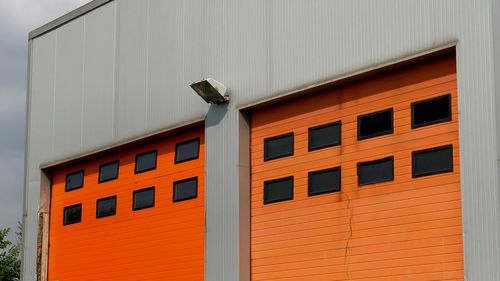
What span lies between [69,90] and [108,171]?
9.90 ft

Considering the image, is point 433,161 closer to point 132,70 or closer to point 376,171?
point 376,171

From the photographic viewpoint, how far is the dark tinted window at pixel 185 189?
2531 cm

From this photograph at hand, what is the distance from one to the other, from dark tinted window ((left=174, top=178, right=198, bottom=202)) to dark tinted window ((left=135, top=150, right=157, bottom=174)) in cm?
128

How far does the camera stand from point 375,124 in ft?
68.4

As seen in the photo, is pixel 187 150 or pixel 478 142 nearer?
pixel 478 142

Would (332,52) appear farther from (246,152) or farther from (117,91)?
(117,91)

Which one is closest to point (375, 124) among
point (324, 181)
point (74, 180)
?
point (324, 181)

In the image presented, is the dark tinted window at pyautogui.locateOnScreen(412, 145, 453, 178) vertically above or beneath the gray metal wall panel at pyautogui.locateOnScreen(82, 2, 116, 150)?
beneath

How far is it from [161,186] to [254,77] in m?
4.72

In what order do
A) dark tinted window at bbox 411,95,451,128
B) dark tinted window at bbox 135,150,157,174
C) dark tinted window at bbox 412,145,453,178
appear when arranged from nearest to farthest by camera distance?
dark tinted window at bbox 412,145,453,178, dark tinted window at bbox 411,95,451,128, dark tinted window at bbox 135,150,157,174

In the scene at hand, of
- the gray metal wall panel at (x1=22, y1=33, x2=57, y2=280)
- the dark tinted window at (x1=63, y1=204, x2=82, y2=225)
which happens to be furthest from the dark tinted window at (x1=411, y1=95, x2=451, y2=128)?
the gray metal wall panel at (x1=22, y1=33, x2=57, y2=280)

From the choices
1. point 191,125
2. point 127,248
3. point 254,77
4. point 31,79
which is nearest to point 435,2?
point 254,77

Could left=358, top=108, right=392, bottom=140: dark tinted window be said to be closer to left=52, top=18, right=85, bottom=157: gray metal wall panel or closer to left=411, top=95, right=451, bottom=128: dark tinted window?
left=411, top=95, right=451, bottom=128: dark tinted window

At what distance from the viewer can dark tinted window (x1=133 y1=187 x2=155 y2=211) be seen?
2672 centimetres
